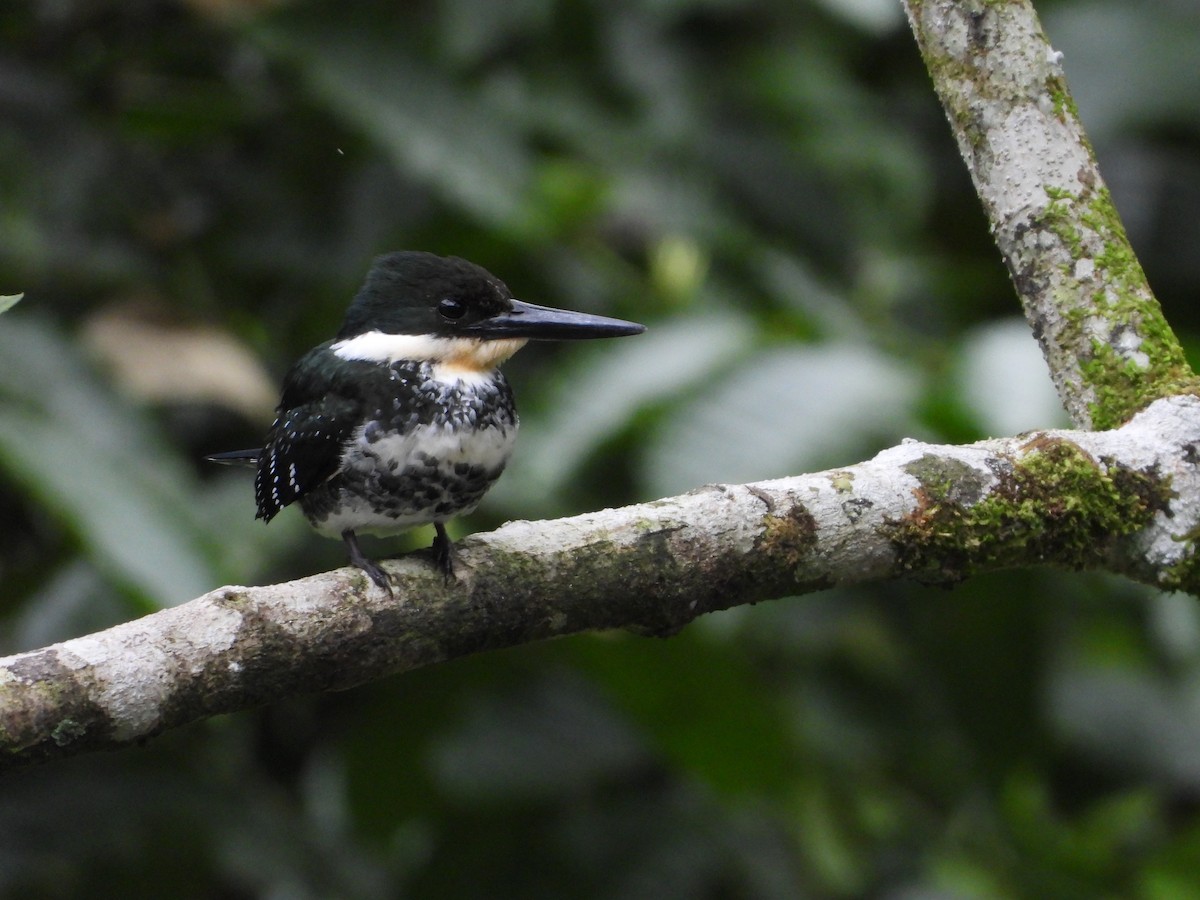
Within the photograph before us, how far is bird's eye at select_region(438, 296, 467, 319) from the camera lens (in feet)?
7.57

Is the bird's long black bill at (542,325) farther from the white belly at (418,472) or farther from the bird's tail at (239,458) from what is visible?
the bird's tail at (239,458)

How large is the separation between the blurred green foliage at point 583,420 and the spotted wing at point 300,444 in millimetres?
350

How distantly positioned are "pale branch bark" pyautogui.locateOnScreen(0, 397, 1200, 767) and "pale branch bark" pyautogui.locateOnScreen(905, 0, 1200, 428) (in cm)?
9

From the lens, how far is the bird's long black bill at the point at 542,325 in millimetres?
2224

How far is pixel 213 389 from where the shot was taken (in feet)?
10.7

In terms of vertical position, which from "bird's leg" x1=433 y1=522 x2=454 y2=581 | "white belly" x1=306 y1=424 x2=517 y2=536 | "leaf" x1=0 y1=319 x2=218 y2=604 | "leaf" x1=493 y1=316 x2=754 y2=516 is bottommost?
"leaf" x1=0 y1=319 x2=218 y2=604

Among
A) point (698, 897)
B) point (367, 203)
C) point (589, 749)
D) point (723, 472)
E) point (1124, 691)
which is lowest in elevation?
point (698, 897)

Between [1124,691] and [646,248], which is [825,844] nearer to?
[1124,691]

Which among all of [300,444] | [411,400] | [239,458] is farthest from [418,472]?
[239,458]

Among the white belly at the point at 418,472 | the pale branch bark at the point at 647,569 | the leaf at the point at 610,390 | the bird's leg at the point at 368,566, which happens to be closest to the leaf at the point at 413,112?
the leaf at the point at 610,390

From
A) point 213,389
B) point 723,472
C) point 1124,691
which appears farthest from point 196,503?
point 1124,691

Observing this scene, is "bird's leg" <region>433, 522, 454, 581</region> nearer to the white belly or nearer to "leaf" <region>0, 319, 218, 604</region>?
the white belly

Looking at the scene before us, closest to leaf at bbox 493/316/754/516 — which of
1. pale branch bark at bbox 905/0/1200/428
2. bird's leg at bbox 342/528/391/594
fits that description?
bird's leg at bbox 342/528/391/594

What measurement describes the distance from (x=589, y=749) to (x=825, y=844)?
63cm
